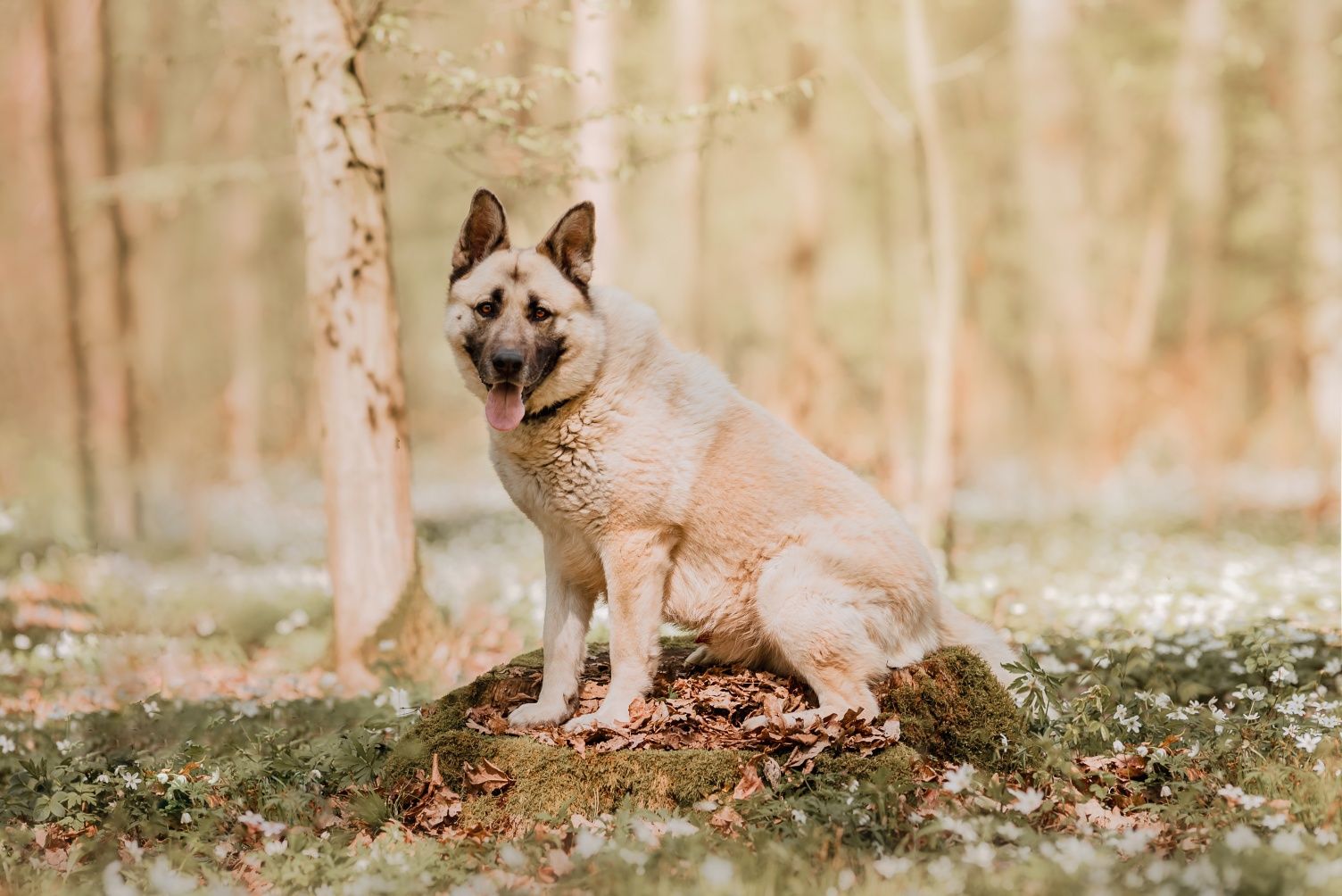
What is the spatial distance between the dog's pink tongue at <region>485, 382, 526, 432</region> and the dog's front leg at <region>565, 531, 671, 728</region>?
75 centimetres

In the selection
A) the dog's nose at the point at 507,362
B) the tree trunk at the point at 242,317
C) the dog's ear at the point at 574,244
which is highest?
the dog's ear at the point at 574,244

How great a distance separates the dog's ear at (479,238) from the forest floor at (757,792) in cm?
236

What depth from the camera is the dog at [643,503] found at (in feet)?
17.2

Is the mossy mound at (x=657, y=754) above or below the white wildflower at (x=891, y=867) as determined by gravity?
below

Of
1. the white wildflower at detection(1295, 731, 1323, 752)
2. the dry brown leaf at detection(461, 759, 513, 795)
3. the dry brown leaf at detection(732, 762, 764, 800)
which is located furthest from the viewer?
the white wildflower at detection(1295, 731, 1323, 752)

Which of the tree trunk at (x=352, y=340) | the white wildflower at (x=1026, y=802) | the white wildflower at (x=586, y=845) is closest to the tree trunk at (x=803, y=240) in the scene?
the tree trunk at (x=352, y=340)

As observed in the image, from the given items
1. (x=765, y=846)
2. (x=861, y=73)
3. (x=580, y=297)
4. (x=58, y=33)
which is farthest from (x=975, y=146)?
(x=765, y=846)

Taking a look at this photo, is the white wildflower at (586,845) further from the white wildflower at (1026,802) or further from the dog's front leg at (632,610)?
the white wildflower at (1026,802)

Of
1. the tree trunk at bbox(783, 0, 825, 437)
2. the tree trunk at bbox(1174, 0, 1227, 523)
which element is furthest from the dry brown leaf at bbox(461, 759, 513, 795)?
the tree trunk at bbox(1174, 0, 1227, 523)

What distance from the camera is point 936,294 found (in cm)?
1171

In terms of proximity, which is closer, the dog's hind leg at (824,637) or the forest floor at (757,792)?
the forest floor at (757,792)

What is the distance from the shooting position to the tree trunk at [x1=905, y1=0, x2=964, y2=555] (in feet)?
A: 37.7

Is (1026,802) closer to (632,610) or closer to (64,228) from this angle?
(632,610)

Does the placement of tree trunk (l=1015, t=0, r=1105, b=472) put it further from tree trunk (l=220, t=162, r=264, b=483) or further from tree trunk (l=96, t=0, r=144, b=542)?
tree trunk (l=220, t=162, r=264, b=483)
